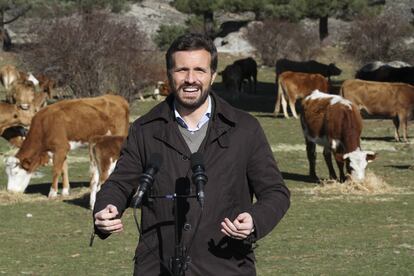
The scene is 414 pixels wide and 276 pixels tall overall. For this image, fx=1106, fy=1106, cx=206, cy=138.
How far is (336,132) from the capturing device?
18.2 m

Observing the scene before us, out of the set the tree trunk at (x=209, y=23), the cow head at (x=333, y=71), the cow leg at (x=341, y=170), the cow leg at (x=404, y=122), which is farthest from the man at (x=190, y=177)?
the tree trunk at (x=209, y=23)

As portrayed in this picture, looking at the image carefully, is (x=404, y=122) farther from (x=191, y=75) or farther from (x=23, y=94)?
(x=191, y=75)

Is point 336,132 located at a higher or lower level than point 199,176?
lower

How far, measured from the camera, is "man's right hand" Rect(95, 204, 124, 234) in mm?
4945

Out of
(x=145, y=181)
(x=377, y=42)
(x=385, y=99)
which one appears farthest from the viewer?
(x=377, y=42)

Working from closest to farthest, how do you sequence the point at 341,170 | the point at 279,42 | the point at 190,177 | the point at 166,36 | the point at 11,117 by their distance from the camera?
the point at 190,177 → the point at 341,170 → the point at 11,117 → the point at 279,42 → the point at 166,36

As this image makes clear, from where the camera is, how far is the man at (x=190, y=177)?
5.14m

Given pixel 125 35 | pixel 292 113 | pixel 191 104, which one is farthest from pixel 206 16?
pixel 191 104

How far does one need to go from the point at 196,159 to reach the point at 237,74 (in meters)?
39.8

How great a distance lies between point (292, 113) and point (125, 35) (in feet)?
27.1

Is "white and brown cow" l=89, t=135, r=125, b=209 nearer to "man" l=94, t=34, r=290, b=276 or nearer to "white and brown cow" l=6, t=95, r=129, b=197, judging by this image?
"white and brown cow" l=6, t=95, r=129, b=197

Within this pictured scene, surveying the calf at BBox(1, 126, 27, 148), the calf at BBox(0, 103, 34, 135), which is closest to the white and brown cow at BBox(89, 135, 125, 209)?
the calf at BBox(1, 126, 27, 148)

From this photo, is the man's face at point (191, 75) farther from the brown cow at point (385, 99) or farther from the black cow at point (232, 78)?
the black cow at point (232, 78)

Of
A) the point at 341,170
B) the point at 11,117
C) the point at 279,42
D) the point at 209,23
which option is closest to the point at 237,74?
the point at 279,42
